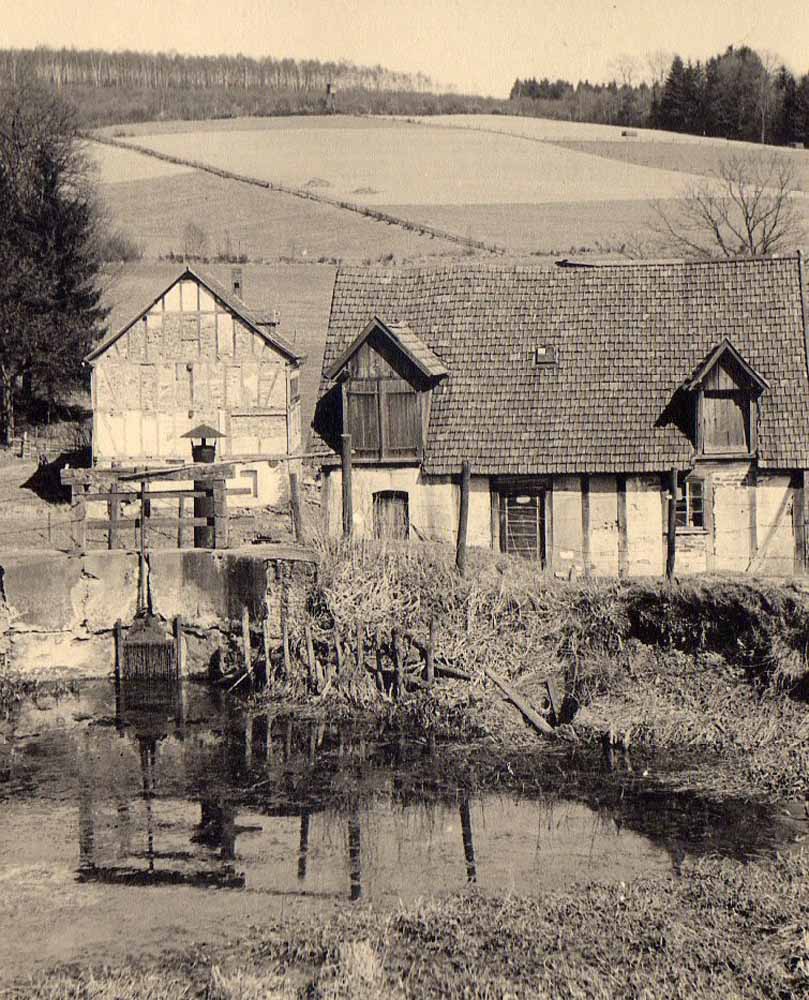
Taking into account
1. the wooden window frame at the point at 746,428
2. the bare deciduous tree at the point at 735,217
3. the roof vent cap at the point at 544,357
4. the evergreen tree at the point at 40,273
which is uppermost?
the bare deciduous tree at the point at 735,217

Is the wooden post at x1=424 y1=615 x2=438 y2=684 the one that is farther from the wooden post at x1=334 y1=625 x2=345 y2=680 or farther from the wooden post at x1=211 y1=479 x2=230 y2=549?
the wooden post at x1=211 y1=479 x2=230 y2=549

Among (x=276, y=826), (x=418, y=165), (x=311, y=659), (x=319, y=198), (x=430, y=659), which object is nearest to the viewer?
(x=276, y=826)

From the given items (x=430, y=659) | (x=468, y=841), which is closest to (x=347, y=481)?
(x=430, y=659)

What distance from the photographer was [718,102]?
8481 centimetres

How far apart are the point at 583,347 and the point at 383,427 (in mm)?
4344

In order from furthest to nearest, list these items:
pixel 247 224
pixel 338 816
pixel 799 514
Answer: pixel 247 224 < pixel 799 514 < pixel 338 816

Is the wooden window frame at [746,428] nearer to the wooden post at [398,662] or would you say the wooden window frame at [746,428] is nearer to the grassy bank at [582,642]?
the grassy bank at [582,642]

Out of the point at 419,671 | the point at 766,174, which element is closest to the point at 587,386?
the point at 419,671

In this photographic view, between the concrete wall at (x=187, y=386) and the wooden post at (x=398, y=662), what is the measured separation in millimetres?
13662

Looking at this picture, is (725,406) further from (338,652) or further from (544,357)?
(338,652)

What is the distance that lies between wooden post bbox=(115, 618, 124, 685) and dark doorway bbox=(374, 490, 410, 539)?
6.06m

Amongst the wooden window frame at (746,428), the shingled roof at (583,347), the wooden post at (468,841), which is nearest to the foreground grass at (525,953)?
the wooden post at (468,841)

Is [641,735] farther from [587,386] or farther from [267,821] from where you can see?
[587,386]

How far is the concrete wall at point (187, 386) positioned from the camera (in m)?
35.5
